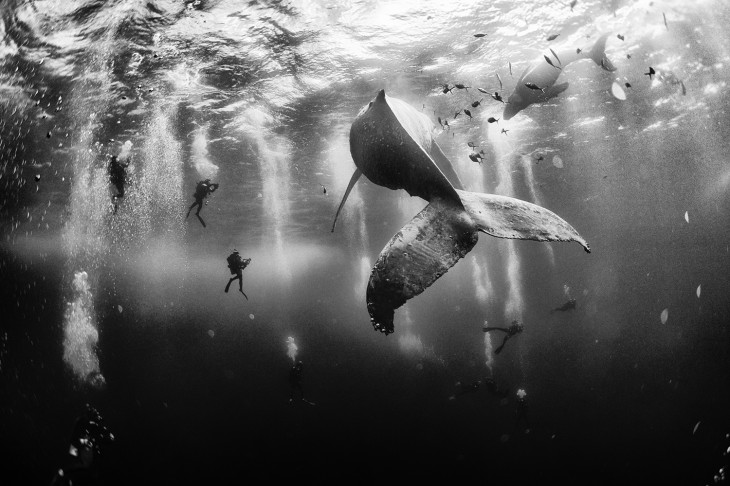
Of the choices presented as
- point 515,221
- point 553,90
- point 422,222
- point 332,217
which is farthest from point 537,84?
point 332,217

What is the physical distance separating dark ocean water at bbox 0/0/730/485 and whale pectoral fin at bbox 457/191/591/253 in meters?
6.05

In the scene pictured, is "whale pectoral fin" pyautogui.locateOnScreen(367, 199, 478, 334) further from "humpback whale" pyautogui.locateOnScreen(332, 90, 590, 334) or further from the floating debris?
the floating debris

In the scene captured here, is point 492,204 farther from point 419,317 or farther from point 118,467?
point 419,317

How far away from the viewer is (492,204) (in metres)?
2.81

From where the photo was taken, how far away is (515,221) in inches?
103

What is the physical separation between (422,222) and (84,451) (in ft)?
30.4

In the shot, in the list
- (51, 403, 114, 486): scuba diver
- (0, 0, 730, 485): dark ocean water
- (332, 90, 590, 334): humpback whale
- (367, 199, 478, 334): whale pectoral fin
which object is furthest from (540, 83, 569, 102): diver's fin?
(51, 403, 114, 486): scuba diver

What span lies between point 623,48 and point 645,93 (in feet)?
17.5

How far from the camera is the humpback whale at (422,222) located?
7.08 feet

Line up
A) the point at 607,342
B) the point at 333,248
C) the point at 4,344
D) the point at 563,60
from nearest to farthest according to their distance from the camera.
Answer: the point at 563,60 → the point at 333,248 → the point at 607,342 → the point at 4,344

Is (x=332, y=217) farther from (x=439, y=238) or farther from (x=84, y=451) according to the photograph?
(x=439, y=238)

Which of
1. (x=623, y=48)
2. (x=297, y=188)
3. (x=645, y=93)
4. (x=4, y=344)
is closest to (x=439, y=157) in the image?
(x=623, y=48)

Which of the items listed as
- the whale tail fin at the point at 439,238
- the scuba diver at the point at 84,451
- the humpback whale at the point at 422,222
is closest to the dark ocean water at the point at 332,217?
the humpback whale at the point at 422,222

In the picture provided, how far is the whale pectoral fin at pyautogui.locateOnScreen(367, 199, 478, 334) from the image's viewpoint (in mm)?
2125
